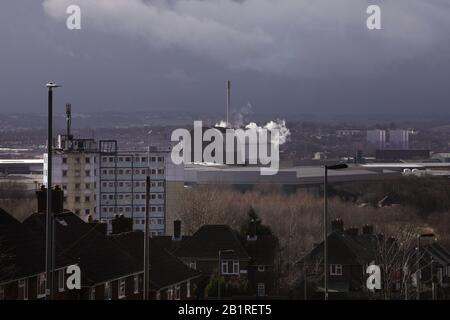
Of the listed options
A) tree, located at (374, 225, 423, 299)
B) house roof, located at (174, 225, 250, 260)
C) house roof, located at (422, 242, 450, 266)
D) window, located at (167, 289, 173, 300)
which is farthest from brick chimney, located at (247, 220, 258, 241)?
window, located at (167, 289, 173, 300)

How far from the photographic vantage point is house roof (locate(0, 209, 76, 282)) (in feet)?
86.4

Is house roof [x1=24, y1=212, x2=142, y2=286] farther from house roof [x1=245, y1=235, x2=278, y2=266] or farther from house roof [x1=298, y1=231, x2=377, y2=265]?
→ house roof [x1=298, y1=231, x2=377, y2=265]

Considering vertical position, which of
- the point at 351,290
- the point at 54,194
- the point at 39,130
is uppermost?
the point at 39,130

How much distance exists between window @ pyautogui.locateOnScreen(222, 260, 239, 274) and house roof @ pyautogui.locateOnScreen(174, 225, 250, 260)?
0.73ft

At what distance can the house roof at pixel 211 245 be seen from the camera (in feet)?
146

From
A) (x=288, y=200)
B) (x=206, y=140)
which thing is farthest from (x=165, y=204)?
(x=206, y=140)

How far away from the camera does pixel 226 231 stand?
46844mm

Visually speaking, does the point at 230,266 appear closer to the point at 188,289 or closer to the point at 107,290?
the point at 188,289

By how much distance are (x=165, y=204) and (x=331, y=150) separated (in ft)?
376

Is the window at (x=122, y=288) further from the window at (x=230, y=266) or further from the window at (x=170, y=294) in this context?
the window at (x=230, y=266)

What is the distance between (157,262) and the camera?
118ft

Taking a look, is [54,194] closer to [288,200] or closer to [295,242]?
[295,242]

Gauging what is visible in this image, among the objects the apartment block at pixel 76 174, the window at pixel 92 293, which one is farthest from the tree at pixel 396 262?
the apartment block at pixel 76 174

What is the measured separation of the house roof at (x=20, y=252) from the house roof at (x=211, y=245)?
14825 mm
